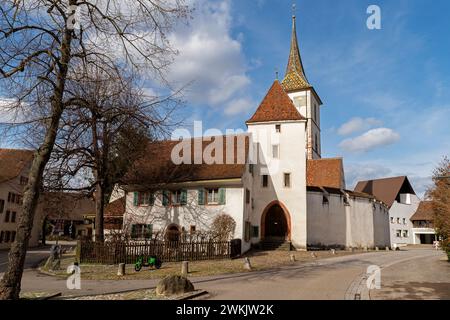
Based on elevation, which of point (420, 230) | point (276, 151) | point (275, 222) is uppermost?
point (276, 151)

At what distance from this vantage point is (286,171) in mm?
32156

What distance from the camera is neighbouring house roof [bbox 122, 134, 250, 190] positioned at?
2796cm

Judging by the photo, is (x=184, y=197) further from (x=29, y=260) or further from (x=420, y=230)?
(x=420, y=230)

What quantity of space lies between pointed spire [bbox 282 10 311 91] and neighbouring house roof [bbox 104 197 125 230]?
3378 centimetres

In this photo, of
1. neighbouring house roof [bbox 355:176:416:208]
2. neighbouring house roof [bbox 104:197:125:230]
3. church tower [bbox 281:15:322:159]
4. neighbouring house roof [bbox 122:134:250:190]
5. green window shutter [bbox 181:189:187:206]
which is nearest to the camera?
neighbouring house roof [bbox 122:134:250:190]

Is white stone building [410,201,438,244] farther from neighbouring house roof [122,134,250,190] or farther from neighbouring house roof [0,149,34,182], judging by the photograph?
neighbouring house roof [0,149,34,182]

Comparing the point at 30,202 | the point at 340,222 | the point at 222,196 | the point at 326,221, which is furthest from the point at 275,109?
the point at 30,202

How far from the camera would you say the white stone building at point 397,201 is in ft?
192

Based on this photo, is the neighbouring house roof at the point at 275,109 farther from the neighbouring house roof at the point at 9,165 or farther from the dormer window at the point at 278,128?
the neighbouring house roof at the point at 9,165

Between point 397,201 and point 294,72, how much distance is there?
25734 mm

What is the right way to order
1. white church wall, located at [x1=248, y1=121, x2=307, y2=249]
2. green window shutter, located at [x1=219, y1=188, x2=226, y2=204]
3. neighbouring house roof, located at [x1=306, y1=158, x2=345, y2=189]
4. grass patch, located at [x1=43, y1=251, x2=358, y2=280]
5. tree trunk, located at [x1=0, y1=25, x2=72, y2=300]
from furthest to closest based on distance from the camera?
neighbouring house roof, located at [x1=306, y1=158, x2=345, y2=189] < white church wall, located at [x1=248, y1=121, x2=307, y2=249] < green window shutter, located at [x1=219, y1=188, x2=226, y2=204] < grass patch, located at [x1=43, y1=251, x2=358, y2=280] < tree trunk, located at [x1=0, y1=25, x2=72, y2=300]

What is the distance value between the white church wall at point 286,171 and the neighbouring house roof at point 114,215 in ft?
36.7

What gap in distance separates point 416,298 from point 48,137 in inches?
469

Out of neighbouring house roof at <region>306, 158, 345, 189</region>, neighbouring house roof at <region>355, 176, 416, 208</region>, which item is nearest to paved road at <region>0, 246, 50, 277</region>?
neighbouring house roof at <region>306, 158, 345, 189</region>
